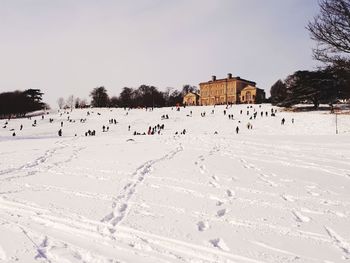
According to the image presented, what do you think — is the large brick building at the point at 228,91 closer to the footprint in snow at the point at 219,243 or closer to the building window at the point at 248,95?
the building window at the point at 248,95

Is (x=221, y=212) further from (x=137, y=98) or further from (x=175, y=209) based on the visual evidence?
(x=137, y=98)

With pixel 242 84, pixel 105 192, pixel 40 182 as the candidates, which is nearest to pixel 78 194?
pixel 105 192

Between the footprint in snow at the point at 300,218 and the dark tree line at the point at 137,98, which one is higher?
the dark tree line at the point at 137,98

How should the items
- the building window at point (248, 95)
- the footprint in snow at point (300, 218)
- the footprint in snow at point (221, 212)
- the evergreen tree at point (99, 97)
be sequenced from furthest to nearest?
the evergreen tree at point (99, 97), the building window at point (248, 95), the footprint in snow at point (221, 212), the footprint in snow at point (300, 218)

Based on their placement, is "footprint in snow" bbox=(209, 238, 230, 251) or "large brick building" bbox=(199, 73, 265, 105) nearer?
"footprint in snow" bbox=(209, 238, 230, 251)

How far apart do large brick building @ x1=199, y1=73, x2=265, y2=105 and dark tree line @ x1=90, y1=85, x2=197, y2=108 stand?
896 centimetres

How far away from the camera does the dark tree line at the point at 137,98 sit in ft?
390

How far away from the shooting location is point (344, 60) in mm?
17750

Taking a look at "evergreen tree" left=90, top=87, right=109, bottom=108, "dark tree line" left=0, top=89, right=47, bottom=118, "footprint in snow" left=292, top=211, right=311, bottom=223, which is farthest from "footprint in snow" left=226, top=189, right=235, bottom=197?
"evergreen tree" left=90, top=87, right=109, bottom=108

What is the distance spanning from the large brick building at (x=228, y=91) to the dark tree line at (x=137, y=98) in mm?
8960

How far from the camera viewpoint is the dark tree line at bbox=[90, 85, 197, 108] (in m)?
119

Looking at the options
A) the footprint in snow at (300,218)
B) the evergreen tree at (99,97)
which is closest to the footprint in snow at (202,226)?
the footprint in snow at (300,218)

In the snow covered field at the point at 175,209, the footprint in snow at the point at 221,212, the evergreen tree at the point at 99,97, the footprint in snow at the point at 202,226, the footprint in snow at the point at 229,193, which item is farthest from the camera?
the evergreen tree at the point at 99,97

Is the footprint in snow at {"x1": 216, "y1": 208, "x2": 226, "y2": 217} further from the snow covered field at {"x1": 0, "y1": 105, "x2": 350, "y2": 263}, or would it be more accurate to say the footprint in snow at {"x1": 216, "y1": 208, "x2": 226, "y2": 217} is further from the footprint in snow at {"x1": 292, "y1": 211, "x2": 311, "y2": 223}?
the footprint in snow at {"x1": 292, "y1": 211, "x2": 311, "y2": 223}
